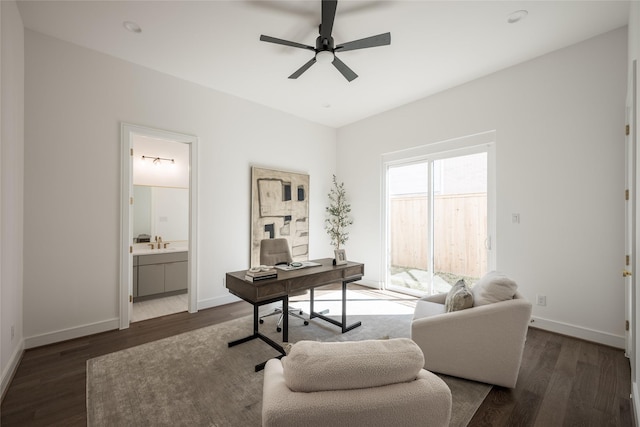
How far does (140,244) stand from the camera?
4840mm

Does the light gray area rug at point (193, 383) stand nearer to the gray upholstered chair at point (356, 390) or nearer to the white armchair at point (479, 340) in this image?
the white armchair at point (479, 340)

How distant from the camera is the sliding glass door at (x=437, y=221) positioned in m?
3.91

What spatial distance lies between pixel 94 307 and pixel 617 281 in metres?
5.50

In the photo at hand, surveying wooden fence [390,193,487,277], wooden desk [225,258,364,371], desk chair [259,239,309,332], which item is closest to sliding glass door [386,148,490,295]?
wooden fence [390,193,487,277]

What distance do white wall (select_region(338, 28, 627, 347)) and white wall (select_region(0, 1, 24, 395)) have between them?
188 inches

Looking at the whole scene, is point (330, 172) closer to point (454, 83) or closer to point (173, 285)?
point (454, 83)

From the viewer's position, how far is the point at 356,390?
958 millimetres

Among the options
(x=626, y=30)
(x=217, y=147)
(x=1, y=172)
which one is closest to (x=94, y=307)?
(x=1, y=172)

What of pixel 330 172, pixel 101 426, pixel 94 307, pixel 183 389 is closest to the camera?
pixel 101 426

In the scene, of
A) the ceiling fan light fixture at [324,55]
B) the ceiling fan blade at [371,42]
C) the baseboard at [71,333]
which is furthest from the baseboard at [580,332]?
the baseboard at [71,333]

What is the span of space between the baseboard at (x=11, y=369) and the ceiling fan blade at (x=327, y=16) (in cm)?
376

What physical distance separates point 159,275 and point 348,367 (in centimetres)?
427

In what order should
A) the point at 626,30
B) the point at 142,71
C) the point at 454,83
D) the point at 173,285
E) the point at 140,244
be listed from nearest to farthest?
the point at 626,30, the point at 142,71, the point at 454,83, the point at 173,285, the point at 140,244

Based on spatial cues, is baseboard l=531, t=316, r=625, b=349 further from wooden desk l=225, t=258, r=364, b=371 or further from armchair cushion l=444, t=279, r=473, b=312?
wooden desk l=225, t=258, r=364, b=371
